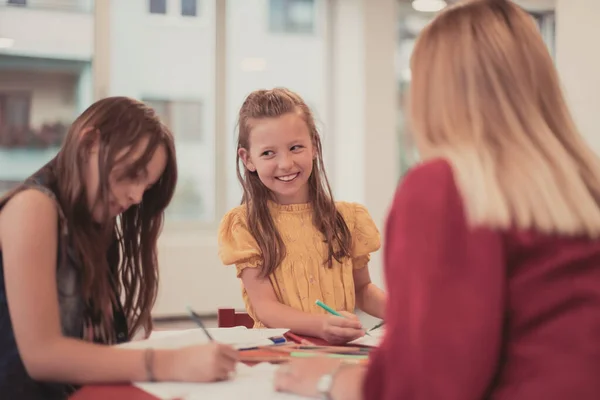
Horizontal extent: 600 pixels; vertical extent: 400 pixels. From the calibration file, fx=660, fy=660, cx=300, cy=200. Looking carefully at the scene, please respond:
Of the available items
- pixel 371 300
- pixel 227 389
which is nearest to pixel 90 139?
pixel 227 389

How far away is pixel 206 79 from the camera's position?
16.8ft

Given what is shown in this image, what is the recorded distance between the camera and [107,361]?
3.33 ft

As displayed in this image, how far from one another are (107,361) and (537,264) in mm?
651

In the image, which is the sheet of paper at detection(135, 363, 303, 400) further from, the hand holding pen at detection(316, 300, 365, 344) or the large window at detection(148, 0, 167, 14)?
the large window at detection(148, 0, 167, 14)

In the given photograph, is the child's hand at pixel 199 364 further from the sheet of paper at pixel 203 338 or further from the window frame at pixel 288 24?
the window frame at pixel 288 24

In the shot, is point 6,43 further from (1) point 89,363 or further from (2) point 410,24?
(1) point 89,363

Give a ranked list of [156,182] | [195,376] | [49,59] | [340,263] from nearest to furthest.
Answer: [195,376] → [156,182] → [340,263] → [49,59]

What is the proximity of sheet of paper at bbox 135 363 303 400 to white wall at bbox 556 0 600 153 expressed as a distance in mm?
2975

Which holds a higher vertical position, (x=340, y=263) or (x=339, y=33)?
(x=339, y=33)

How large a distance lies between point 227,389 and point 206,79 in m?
4.39

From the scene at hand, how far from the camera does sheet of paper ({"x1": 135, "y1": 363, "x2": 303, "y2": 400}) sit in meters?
0.91

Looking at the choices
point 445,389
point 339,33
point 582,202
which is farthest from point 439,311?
point 339,33

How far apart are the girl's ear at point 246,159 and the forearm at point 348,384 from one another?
1.01 meters

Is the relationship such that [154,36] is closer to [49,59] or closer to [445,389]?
[49,59]
